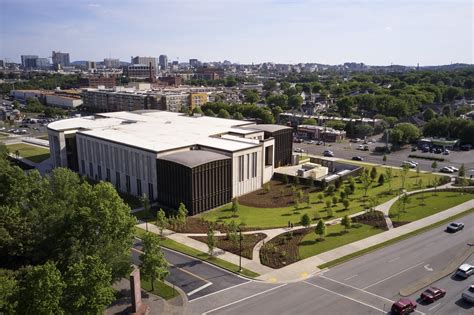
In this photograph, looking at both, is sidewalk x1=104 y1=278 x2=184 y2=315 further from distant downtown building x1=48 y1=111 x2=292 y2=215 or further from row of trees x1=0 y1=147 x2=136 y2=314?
distant downtown building x1=48 y1=111 x2=292 y2=215

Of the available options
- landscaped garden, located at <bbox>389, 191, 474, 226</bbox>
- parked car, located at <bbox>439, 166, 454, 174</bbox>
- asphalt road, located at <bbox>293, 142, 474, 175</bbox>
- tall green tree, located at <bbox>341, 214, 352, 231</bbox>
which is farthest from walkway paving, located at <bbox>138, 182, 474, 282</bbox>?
asphalt road, located at <bbox>293, 142, 474, 175</bbox>

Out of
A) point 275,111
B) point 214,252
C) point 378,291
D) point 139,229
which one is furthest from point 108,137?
point 275,111

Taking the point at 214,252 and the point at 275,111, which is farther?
the point at 275,111

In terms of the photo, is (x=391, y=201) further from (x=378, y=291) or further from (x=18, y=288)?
(x=18, y=288)

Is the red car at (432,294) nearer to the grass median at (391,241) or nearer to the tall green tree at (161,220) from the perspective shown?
the grass median at (391,241)

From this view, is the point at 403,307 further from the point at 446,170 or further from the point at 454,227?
the point at 446,170

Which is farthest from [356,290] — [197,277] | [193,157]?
[193,157]

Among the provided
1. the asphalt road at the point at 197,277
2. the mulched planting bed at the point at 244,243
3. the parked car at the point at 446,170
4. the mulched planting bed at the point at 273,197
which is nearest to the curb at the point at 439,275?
the asphalt road at the point at 197,277
